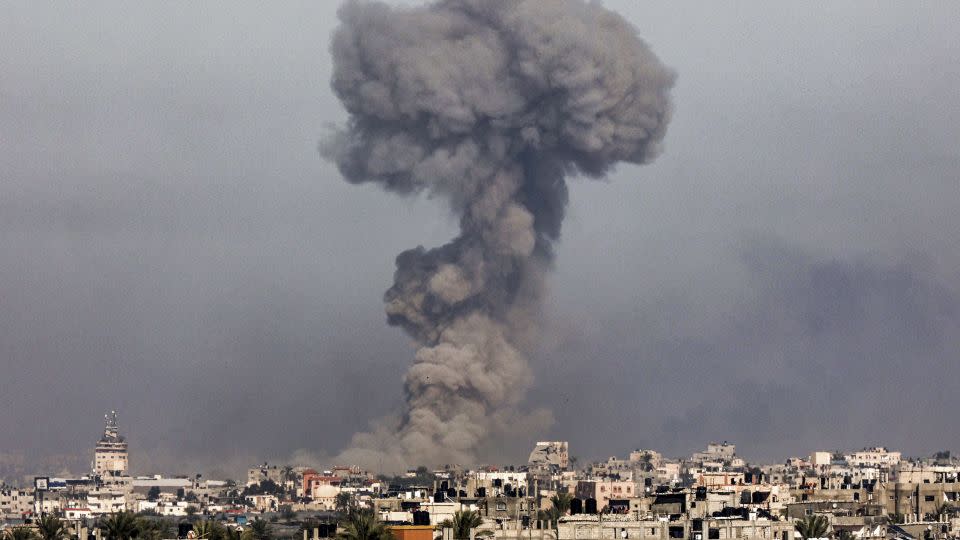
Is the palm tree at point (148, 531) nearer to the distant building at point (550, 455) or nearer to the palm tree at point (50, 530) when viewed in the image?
the palm tree at point (50, 530)

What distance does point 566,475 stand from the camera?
16750cm

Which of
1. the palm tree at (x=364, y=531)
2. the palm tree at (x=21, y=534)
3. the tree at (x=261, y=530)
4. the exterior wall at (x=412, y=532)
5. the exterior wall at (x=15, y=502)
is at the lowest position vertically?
the palm tree at (x=364, y=531)

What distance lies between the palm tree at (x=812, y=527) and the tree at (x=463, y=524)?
1004cm

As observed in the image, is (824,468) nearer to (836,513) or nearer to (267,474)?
(267,474)

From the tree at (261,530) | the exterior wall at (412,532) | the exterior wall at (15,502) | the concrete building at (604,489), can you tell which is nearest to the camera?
the exterior wall at (412,532)

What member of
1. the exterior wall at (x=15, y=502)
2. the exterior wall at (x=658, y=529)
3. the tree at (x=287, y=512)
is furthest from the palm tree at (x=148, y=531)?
the exterior wall at (x=15, y=502)

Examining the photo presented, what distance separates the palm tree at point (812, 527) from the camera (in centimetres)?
7689

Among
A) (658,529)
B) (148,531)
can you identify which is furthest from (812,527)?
(148,531)

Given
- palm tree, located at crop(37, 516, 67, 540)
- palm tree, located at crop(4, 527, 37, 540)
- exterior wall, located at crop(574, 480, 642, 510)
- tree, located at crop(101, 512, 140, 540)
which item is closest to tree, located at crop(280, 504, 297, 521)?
exterior wall, located at crop(574, 480, 642, 510)

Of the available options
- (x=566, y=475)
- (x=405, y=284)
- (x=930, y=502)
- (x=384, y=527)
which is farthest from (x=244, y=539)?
(x=566, y=475)

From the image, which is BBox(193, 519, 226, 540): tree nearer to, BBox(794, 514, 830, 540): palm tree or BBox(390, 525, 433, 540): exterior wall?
BBox(390, 525, 433, 540): exterior wall

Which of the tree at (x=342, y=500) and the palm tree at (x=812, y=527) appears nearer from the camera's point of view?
the palm tree at (x=812, y=527)

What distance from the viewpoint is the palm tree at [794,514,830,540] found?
252 feet

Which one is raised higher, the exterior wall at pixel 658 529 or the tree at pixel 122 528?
the tree at pixel 122 528
